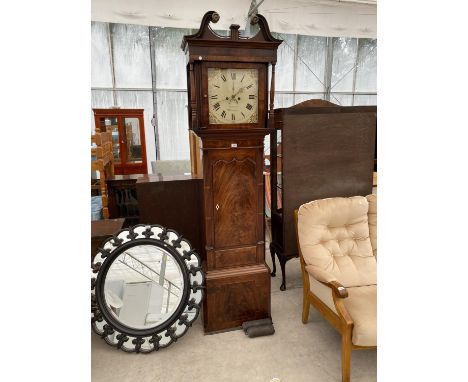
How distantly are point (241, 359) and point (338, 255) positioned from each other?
103 cm

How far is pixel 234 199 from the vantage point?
2.38 metres

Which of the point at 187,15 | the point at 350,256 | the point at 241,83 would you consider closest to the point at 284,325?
the point at 350,256

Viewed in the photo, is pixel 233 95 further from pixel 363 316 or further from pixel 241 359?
pixel 241 359

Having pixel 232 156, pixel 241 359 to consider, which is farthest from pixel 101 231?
pixel 241 359

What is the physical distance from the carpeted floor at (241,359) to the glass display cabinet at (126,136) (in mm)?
4202

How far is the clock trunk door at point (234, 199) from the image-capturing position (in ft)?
7.66

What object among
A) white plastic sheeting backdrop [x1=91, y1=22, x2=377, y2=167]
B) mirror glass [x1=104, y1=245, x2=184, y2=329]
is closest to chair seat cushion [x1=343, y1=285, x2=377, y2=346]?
mirror glass [x1=104, y1=245, x2=184, y2=329]

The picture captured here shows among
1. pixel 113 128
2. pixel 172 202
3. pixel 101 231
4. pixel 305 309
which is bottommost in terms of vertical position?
pixel 305 309

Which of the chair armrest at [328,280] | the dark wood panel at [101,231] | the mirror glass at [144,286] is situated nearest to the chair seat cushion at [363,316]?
the chair armrest at [328,280]

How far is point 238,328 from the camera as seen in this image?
2.56 metres

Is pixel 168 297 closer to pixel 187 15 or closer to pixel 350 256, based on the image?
pixel 350 256

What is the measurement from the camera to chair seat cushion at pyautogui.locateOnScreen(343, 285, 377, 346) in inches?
75.9
